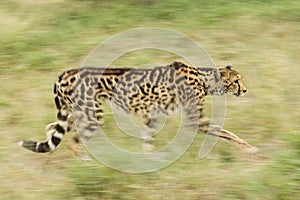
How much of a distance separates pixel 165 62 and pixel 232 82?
1.62 metres

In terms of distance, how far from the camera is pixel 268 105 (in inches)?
288

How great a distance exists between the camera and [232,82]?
7086 millimetres

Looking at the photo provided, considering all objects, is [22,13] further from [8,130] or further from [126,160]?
[126,160]

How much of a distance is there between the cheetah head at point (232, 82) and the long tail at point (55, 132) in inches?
66.6

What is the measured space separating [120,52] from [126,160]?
10.5 feet

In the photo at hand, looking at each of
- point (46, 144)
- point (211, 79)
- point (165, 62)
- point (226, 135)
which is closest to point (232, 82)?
point (211, 79)

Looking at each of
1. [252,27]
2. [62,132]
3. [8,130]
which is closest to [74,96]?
[62,132]

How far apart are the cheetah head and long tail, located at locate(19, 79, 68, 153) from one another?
5.55 feet

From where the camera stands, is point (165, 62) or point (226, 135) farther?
point (165, 62)

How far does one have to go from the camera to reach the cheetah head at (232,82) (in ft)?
23.1

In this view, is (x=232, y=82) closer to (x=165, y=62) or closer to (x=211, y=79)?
(x=211, y=79)

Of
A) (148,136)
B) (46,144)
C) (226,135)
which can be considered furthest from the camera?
(148,136)

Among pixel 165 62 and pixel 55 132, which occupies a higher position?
pixel 165 62

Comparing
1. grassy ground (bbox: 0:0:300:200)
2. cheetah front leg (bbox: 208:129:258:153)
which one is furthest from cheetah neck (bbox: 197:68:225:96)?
cheetah front leg (bbox: 208:129:258:153)
